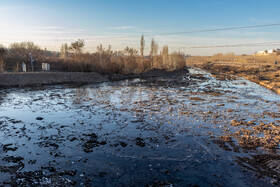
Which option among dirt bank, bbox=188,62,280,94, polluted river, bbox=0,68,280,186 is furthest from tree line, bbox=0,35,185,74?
polluted river, bbox=0,68,280,186

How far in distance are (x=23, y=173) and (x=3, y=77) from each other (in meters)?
18.0

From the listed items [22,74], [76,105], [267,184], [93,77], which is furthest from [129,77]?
[267,184]

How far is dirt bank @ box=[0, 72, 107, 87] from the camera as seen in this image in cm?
1937

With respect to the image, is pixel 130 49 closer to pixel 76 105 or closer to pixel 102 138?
pixel 76 105

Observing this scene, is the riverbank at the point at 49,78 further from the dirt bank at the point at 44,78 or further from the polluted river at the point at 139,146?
the polluted river at the point at 139,146

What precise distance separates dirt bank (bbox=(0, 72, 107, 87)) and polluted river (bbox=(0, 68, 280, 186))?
975 cm

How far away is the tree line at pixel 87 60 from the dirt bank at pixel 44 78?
2.68 m

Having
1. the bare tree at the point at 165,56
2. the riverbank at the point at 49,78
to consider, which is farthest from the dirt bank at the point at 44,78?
the bare tree at the point at 165,56

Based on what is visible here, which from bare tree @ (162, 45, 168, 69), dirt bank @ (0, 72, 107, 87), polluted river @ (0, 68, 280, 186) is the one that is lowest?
polluted river @ (0, 68, 280, 186)

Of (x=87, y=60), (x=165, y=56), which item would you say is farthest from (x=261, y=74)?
(x=87, y=60)

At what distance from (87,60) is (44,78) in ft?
28.3

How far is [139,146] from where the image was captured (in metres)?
6.61

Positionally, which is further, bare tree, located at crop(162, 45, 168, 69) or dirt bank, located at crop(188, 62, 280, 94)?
bare tree, located at crop(162, 45, 168, 69)

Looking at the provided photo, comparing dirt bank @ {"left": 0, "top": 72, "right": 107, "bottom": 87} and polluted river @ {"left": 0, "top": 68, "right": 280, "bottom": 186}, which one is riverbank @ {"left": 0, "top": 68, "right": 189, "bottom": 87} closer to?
dirt bank @ {"left": 0, "top": 72, "right": 107, "bottom": 87}
